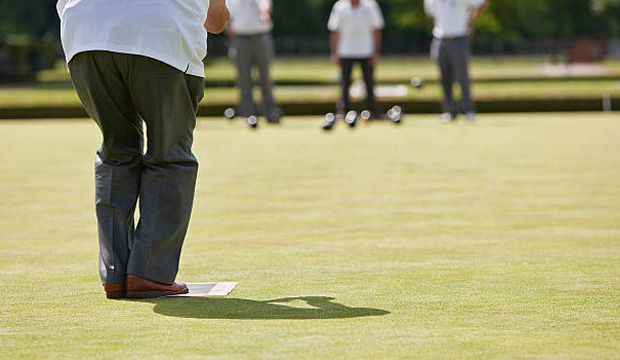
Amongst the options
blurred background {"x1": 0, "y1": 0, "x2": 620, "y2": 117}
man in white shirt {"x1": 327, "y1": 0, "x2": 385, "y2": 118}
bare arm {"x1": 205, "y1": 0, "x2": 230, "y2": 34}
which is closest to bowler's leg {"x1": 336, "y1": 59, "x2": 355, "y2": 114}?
man in white shirt {"x1": 327, "y1": 0, "x2": 385, "y2": 118}

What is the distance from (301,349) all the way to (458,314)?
666 millimetres

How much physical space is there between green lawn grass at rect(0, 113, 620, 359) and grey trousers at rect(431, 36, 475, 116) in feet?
15.1

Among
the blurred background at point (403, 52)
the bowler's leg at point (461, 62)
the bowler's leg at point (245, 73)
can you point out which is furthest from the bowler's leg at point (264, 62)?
the blurred background at point (403, 52)

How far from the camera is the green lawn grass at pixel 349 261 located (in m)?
3.35

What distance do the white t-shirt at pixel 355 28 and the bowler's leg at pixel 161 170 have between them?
11137 mm

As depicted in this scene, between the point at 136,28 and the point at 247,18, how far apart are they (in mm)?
10718

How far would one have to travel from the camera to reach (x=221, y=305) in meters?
3.91

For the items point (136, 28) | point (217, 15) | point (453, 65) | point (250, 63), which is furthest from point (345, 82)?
point (136, 28)

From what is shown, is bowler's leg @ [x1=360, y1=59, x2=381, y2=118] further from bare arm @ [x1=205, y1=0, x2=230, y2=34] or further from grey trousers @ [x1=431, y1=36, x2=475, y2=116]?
bare arm @ [x1=205, y1=0, x2=230, y2=34]

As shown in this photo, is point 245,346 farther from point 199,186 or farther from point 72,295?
point 199,186

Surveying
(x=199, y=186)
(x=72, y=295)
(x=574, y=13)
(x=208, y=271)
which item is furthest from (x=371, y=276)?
(x=574, y=13)

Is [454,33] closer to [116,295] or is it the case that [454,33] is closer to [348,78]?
[348,78]

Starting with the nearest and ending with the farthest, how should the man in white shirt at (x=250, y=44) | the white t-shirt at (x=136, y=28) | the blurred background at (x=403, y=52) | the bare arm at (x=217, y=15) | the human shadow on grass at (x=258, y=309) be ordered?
1. the human shadow on grass at (x=258, y=309)
2. the white t-shirt at (x=136, y=28)
3. the bare arm at (x=217, y=15)
4. the man in white shirt at (x=250, y=44)
5. the blurred background at (x=403, y=52)

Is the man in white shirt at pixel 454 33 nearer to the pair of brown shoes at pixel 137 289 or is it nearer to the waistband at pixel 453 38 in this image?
the waistband at pixel 453 38
